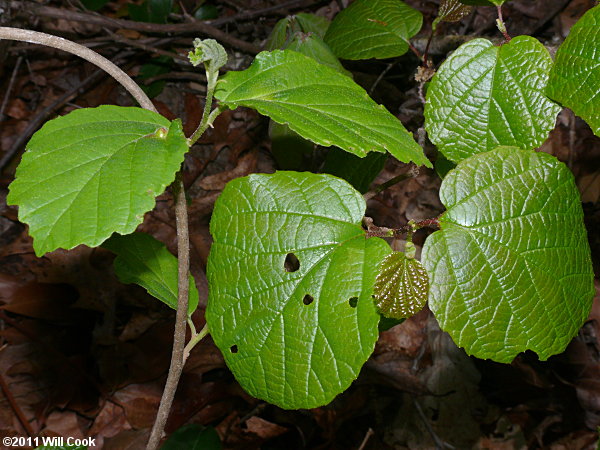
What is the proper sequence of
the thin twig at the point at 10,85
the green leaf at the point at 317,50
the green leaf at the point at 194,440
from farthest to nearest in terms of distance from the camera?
the thin twig at the point at 10,85, the green leaf at the point at 317,50, the green leaf at the point at 194,440

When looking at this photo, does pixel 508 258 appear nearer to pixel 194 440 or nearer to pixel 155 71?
pixel 194 440

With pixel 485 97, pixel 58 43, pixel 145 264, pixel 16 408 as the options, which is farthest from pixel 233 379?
pixel 58 43

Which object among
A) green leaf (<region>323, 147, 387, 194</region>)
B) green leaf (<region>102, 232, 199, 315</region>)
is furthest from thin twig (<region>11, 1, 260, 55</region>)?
green leaf (<region>102, 232, 199, 315</region>)

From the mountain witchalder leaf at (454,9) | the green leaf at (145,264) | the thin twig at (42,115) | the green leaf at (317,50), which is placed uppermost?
the mountain witchalder leaf at (454,9)

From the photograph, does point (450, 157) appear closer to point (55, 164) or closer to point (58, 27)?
point (55, 164)

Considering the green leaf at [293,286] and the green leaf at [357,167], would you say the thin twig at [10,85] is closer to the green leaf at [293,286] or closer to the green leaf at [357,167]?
the green leaf at [357,167]

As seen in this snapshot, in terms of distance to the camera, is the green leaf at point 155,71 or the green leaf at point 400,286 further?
the green leaf at point 155,71

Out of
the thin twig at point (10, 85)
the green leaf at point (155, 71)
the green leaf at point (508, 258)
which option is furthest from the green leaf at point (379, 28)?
the thin twig at point (10, 85)
